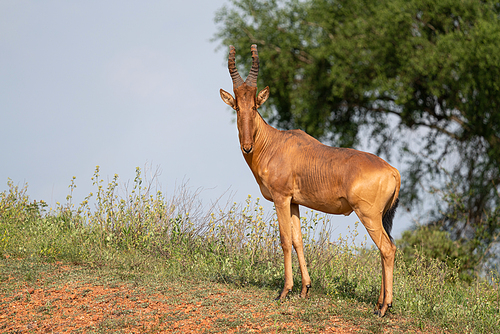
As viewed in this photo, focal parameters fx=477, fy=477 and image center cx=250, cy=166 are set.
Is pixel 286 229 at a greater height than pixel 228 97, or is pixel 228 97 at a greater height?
pixel 228 97

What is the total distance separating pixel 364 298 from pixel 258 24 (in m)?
16.8

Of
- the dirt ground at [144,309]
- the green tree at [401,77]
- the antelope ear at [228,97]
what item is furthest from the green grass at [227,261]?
the green tree at [401,77]

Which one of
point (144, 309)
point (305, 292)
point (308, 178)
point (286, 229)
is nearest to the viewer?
point (144, 309)

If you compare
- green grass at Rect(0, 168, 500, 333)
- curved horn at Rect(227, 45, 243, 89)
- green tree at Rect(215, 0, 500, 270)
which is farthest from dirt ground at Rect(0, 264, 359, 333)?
green tree at Rect(215, 0, 500, 270)

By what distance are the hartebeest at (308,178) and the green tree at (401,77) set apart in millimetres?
10312

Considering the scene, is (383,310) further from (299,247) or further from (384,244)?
(299,247)

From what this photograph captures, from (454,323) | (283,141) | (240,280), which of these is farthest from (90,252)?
(454,323)

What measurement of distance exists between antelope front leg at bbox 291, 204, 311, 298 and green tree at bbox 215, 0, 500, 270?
33.5 ft

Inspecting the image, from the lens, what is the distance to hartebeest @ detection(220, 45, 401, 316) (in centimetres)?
679

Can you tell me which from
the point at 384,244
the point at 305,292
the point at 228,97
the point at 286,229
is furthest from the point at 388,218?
the point at 228,97

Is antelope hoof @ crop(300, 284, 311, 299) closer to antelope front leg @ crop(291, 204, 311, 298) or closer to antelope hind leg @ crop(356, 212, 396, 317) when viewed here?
antelope front leg @ crop(291, 204, 311, 298)

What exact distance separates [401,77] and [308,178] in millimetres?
13142

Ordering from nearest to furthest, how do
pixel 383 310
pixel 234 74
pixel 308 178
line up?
pixel 383 310, pixel 308 178, pixel 234 74

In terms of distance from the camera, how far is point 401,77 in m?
18.8
